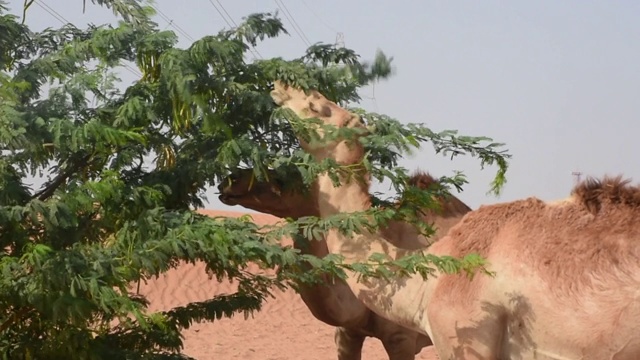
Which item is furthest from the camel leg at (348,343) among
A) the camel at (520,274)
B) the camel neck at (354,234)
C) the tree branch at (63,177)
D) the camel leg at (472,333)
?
the tree branch at (63,177)

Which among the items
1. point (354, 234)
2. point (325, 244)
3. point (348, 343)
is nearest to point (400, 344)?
point (348, 343)

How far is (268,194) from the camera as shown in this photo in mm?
6820

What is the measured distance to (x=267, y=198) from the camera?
6875 mm

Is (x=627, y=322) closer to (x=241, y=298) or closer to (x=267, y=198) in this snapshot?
(x=241, y=298)

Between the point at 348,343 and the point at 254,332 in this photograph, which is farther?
the point at 254,332

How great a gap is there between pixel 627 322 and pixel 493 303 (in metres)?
0.73

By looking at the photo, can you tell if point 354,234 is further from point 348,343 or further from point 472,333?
point 348,343

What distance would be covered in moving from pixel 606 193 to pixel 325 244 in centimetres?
225

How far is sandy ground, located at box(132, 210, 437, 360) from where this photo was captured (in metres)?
13.9

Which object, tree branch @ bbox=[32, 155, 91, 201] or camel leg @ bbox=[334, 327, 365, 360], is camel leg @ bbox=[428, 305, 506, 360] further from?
camel leg @ bbox=[334, 327, 365, 360]

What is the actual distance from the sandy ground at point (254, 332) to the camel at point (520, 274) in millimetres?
5776

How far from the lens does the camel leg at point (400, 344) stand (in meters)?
7.80

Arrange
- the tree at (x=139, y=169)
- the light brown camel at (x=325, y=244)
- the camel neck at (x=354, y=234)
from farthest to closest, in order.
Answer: the light brown camel at (x=325, y=244) < the camel neck at (x=354, y=234) < the tree at (x=139, y=169)

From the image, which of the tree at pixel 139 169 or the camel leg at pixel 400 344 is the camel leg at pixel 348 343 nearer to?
the camel leg at pixel 400 344
